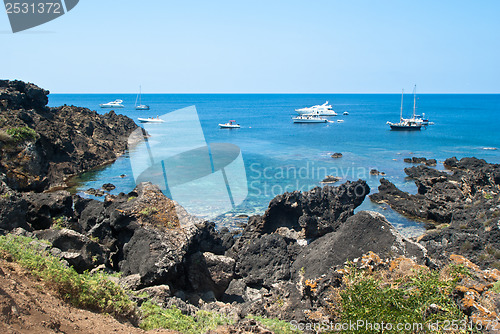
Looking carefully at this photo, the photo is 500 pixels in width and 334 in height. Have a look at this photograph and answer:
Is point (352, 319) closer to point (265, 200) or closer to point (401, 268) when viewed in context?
point (401, 268)

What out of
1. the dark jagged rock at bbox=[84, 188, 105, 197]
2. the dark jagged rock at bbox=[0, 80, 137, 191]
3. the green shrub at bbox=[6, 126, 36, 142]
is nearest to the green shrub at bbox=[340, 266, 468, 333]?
the dark jagged rock at bbox=[0, 80, 137, 191]

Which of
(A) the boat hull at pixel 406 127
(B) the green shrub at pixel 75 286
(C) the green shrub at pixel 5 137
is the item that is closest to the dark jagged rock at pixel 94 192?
(C) the green shrub at pixel 5 137

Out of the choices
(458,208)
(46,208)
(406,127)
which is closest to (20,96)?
(46,208)

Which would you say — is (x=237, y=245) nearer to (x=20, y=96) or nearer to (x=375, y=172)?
(x=375, y=172)

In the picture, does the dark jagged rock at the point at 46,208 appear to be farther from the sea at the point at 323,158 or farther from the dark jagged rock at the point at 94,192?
the dark jagged rock at the point at 94,192

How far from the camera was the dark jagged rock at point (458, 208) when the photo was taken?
15.0m

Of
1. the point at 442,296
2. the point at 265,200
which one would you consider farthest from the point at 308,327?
the point at 265,200

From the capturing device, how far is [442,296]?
253 inches

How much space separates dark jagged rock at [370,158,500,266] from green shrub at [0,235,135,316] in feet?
33.8

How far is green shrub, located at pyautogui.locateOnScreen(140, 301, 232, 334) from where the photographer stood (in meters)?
7.63

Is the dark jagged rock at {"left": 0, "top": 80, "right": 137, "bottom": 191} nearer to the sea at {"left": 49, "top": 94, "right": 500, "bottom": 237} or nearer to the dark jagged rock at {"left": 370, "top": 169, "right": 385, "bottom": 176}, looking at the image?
the sea at {"left": 49, "top": 94, "right": 500, "bottom": 237}

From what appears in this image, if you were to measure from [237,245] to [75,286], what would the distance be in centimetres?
1031

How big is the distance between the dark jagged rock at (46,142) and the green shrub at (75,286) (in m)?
14.1

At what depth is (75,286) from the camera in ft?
23.0
